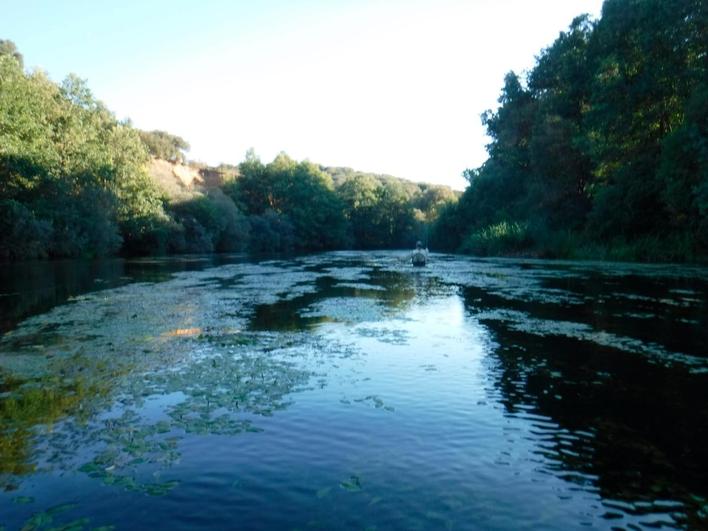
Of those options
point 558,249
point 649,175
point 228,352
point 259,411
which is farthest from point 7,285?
point 558,249

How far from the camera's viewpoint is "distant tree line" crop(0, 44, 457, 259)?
150 ft

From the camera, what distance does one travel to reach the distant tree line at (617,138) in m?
36.7

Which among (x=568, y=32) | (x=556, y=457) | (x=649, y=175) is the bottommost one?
(x=556, y=457)

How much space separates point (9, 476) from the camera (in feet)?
18.4

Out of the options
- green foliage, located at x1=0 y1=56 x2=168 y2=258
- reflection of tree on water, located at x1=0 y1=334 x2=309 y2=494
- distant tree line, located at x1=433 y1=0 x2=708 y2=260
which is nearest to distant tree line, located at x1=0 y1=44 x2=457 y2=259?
green foliage, located at x1=0 y1=56 x2=168 y2=258

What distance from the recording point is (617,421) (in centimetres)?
742

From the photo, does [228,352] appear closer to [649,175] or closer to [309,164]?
[649,175]

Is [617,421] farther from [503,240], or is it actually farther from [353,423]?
[503,240]

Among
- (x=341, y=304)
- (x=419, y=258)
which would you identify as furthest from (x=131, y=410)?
(x=419, y=258)

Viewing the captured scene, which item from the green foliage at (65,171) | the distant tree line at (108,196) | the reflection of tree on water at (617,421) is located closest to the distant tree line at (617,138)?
the reflection of tree on water at (617,421)

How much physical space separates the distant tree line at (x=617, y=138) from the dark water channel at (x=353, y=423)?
2516 cm

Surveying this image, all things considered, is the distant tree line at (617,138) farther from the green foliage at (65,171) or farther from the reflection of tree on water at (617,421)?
the green foliage at (65,171)

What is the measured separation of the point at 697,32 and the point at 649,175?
10.5 metres

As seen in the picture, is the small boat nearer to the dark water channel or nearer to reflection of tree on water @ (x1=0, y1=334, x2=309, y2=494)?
the dark water channel
